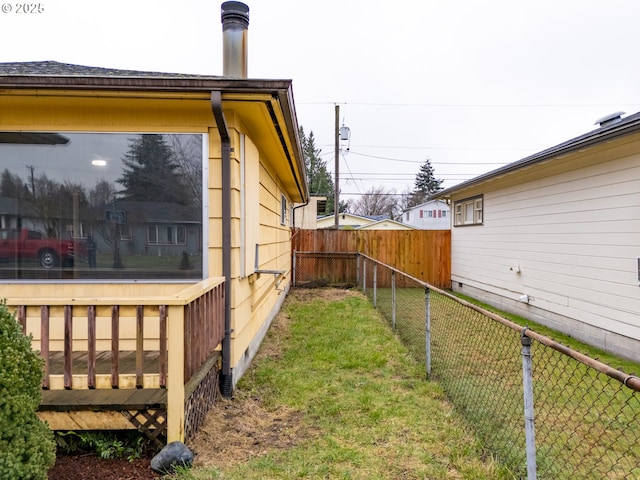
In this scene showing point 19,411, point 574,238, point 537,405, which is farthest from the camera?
point 574,238

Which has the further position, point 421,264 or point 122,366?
point 421,264

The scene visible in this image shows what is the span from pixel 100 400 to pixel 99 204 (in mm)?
1699

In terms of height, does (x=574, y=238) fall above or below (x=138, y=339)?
above

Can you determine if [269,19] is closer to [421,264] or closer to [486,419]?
[421,264]

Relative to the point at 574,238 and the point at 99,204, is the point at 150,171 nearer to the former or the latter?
the point at 99,204

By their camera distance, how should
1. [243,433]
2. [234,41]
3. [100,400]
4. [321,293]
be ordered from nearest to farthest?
[100,400], [243,433], [234,41], [321,293]

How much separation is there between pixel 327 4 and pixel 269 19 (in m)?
1.82

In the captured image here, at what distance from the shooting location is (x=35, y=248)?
132 inches

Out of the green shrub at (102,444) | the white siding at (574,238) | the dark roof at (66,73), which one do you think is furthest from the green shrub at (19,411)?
the white siding at (574,238)

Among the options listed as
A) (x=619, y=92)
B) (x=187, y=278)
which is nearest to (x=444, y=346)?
(x=187, y=278)

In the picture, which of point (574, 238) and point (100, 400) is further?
point (574, 238)

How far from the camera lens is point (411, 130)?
36.8 meters

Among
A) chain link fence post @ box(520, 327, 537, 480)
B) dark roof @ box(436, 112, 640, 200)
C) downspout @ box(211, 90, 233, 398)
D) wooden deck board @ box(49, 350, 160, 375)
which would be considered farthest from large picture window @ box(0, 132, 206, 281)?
dark roof @ box(436, 112, 640, 200)
